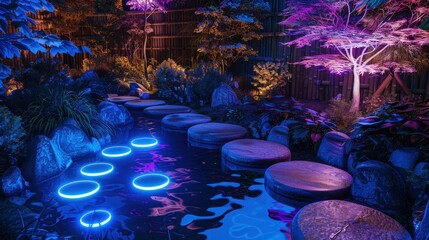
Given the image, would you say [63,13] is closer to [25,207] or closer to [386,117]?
[25,207]

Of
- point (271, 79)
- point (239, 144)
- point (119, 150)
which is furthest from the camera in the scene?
point (271, 79)

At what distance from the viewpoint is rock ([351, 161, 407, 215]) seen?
345 centimetres

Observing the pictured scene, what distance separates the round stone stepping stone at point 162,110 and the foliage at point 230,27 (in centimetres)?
260

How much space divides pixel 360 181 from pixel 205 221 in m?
1.82

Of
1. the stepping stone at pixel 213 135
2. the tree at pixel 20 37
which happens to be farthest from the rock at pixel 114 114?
the tree at pixel 20 37

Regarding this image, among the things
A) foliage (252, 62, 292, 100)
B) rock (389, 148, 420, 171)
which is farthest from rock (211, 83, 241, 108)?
rock (389, 148, 420, 171)

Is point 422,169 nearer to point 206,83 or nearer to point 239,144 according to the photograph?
point 239,144

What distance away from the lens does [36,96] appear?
559cm

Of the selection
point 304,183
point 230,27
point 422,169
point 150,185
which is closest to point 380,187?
point 422,169

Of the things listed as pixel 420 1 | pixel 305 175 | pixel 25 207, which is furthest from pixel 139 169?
pixel 420 1

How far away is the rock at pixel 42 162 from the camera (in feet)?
14.0

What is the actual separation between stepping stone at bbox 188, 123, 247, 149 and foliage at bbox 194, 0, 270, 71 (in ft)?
13.2

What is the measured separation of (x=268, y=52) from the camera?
9820 millimetres

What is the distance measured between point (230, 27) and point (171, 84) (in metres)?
2.57
